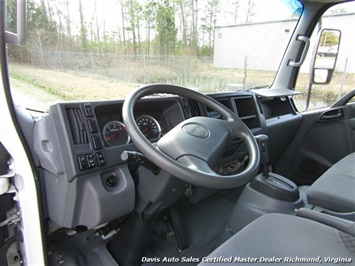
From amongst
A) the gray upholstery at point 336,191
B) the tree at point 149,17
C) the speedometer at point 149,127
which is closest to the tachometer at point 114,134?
the speedometer at point 149,127

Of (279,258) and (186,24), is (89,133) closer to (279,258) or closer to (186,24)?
(279,258)

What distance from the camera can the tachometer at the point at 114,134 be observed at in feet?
4.19

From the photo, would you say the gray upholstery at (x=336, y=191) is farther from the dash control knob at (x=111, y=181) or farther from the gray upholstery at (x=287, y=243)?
the dash control knob at (x=111, y=181)

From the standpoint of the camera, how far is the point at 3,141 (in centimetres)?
106

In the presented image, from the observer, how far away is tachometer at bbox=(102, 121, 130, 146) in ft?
4.19

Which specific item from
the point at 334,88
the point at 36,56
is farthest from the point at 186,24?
the point at 334,88

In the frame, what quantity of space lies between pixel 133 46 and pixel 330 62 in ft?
6.51

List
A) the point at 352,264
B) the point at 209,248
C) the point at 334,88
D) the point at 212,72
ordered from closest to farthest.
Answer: the point at 352,264 → the point at 209,248 → the point at 212,72 → the point at 334,88

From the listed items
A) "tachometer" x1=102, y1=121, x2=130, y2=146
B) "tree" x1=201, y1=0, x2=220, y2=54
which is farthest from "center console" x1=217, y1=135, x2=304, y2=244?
"tree" x1=201, y1=0, x2=220, y2=54

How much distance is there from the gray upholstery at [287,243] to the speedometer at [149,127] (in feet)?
2.12

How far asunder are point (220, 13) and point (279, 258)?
5.90 ft

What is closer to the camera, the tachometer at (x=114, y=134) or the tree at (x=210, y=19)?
the tachometer at (x=114, y=134)

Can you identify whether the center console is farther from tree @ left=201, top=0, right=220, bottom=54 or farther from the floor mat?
tree @ left=201, top=0, right=220, bottom=54

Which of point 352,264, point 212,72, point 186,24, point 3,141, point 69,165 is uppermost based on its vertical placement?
point 186,24
